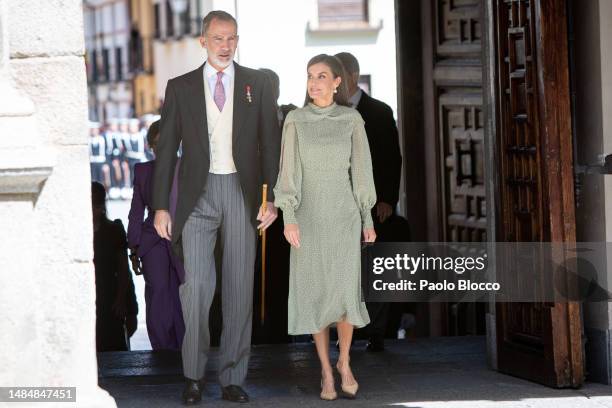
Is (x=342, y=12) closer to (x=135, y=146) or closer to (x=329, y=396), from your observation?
(x=329, y=396)

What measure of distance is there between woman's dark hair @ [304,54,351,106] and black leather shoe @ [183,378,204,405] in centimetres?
157

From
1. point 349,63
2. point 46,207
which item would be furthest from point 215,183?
point 349,63

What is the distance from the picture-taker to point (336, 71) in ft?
24.7

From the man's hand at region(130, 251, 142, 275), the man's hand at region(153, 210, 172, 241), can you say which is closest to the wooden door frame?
the man's hand at region(153, 210, 172, 241)

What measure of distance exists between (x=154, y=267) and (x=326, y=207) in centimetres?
203

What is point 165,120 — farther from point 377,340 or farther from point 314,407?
point 377,340

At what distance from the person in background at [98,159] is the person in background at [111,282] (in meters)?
24.6

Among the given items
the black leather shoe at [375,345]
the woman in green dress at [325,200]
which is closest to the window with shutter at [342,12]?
the black leather shoe at [375,345]

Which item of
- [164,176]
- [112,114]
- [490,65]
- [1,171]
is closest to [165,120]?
[164,176]

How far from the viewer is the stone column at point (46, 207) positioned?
6328 millimetres

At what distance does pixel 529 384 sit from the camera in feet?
26.0

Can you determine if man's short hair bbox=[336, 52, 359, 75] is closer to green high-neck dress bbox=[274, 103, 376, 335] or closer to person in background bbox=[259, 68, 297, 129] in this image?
person in background bbox=[259, 68, 297, 129]

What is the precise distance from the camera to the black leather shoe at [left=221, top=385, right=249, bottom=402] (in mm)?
7520

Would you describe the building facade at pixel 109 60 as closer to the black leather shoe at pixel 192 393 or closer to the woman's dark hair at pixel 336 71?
the woman's dark hair at pixel 336 71
